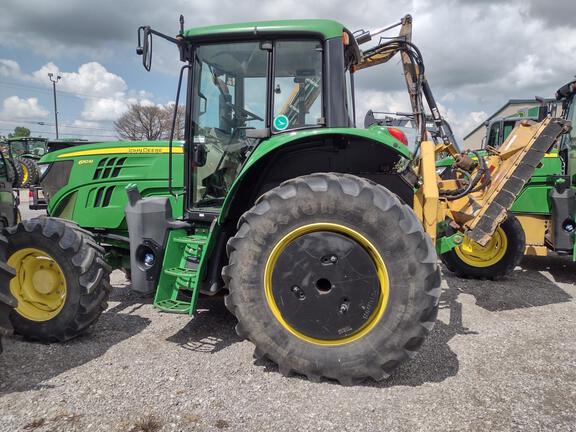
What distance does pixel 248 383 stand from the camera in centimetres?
278

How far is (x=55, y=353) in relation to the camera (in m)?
3.23

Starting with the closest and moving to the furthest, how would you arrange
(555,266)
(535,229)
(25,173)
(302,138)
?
(302,138) < (535,229) < (555,266) < (25,173)

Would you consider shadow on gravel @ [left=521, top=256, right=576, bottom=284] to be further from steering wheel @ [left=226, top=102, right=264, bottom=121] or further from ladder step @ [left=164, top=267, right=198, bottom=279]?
ladder step @ [left=164, top=267, right=198, bottom=279]

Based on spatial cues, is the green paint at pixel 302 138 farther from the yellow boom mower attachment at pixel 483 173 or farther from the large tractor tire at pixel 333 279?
the yellow boom mower attachment at pixel 483 173

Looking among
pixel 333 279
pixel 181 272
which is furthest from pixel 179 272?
pixel 333 279

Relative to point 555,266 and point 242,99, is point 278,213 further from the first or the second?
point 555,266

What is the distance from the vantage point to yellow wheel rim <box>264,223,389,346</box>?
2.70 m

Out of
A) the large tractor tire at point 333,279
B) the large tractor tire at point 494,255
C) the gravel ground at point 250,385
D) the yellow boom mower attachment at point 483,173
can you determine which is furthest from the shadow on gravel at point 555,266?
the large tractor tire at point 333,279

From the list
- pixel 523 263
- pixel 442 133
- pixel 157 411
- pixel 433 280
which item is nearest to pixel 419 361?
pixel 433 280

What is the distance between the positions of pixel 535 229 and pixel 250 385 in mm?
4849

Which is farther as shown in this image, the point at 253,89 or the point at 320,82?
the point at 253,89

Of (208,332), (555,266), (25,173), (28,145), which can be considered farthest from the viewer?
(28,145)

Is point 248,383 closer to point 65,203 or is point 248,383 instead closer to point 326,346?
point 326,346

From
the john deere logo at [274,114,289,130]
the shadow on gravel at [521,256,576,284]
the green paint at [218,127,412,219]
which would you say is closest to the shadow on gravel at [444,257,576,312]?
the shadow on gravel at [521,256,576,284]
